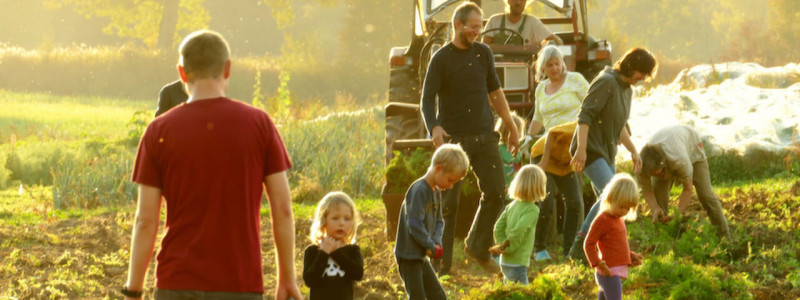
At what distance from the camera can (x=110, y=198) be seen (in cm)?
1466

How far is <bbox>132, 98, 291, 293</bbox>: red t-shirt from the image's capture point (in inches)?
148

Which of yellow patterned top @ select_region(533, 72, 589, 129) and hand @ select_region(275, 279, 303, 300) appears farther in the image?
yellow patterned top @ select_region(533, 72, 589, 129)

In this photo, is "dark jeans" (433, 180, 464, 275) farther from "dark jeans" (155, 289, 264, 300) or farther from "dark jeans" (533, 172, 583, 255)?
"dark jeans" (155, 289, 264, 300)

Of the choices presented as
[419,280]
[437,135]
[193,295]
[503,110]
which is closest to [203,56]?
[193,295]

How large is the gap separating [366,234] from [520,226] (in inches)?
148

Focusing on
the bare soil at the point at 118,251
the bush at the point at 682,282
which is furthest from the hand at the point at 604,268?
the bare soil at the point at 118,251

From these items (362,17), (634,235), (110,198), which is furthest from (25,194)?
(362,17)

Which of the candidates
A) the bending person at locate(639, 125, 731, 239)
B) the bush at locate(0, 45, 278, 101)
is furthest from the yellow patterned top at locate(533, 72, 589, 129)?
the bush at locate(0, 45, 278, 101)

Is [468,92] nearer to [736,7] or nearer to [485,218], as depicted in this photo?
[485,218]

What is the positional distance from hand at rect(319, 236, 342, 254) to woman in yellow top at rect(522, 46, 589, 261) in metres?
3.49

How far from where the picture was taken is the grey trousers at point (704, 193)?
8828 millimetres

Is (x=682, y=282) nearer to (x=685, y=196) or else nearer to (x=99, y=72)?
(x=685, y=196)

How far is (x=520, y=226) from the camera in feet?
22.0

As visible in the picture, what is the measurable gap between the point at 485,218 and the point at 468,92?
937mm
